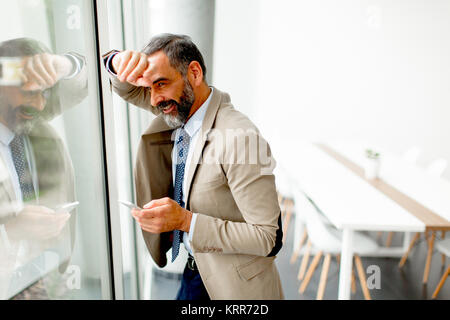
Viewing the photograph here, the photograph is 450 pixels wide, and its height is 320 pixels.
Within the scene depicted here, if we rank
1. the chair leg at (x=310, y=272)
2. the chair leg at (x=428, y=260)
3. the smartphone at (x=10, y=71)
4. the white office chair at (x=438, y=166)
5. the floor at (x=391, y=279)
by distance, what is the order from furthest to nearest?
1. the chair leg at (x=310, y=272)
2. the chair leg at (x=428, y=260)
3. the white office chair at (x=438, y=166)
4. the floor at (x=391, y=279)
5. the smartphone at (x=10, y=71)

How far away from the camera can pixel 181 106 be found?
0.62 m

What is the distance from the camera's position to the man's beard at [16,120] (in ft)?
1.72

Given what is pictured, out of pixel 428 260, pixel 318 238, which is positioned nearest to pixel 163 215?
pixel 428 260

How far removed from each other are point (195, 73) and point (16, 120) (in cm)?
30

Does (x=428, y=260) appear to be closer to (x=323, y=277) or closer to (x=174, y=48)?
(x=323, y=277)

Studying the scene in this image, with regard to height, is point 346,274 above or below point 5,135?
below

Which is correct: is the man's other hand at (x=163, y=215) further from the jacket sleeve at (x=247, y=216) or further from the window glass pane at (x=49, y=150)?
the window glass pane at (x=49, y=150)

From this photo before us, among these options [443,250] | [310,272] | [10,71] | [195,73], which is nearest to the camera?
[10,71]

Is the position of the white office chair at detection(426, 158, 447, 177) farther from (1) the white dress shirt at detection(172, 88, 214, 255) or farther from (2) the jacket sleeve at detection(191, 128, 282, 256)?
(1) the white dress shirt at detection(172, 88, 214, 255)

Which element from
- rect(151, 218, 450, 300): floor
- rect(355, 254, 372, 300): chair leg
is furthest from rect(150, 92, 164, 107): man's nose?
rect(355, 254, 372, 300): chair leg

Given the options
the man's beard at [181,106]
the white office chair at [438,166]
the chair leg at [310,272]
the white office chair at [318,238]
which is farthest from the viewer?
the chair leg at [310,272]

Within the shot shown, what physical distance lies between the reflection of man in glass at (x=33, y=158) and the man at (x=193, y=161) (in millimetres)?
98

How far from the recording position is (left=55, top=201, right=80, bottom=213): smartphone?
652 mm

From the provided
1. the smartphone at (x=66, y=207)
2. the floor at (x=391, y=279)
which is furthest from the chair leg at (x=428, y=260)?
the smartphone at (x=66, y=207)
